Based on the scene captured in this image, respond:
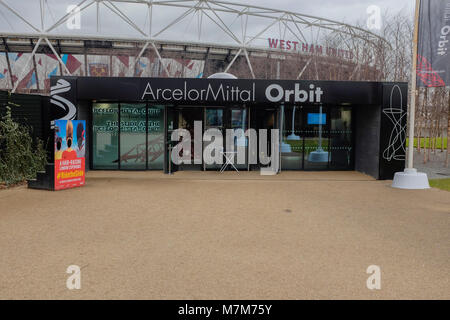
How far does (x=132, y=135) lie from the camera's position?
1583cm

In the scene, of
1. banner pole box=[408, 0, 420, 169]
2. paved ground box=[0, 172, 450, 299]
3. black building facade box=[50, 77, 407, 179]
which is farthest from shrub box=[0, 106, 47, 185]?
banner pole box=[408, 0, 420, 169]

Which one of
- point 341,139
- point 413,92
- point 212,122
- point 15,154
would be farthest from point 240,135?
point 15,154

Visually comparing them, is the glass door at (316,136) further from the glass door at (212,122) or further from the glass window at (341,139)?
the glass door at (212,122)

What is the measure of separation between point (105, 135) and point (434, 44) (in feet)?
38.6

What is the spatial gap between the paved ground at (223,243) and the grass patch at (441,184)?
1.51 meters

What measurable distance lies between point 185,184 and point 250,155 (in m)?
4.23

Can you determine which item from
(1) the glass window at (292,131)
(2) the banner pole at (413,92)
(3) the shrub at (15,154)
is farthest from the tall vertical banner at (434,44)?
(3) the shrub at (15,154)

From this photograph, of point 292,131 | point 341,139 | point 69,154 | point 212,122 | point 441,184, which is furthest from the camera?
point 341,139

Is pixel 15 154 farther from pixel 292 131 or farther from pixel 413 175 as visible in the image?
pixel 413 175

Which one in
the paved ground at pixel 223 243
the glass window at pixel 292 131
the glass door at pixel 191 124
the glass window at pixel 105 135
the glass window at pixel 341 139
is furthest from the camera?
the glass window at pixel 341 139

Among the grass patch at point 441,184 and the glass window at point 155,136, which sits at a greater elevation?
the glass window at point 155,136

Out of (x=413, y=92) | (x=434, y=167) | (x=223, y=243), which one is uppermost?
(x=413, y=92)

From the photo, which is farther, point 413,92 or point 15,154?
point 15,154

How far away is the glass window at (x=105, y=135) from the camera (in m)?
15.7
